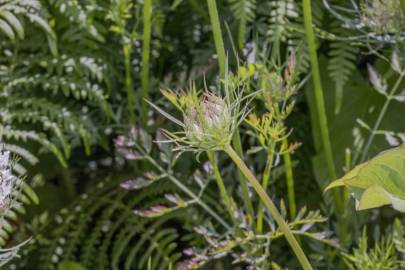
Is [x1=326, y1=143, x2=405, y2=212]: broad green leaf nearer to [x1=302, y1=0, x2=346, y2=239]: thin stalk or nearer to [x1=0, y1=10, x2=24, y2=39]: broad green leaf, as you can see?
[x1=302, y1=0, x2=346, y2=239]: thin stalk

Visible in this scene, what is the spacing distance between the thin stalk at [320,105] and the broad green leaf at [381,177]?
0.89 feet

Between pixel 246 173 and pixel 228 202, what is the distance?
336 millimetres

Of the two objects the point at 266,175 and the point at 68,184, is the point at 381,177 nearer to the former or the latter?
the point at 266,175

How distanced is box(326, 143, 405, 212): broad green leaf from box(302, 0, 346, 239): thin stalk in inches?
10.7

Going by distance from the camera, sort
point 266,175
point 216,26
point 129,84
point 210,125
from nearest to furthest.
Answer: point 210,125, point 216,26, point 266,175, point 129,84

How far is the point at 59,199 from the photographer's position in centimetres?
186

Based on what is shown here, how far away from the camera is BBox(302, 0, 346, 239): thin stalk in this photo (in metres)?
1.19

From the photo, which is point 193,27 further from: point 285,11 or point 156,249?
point 156,249

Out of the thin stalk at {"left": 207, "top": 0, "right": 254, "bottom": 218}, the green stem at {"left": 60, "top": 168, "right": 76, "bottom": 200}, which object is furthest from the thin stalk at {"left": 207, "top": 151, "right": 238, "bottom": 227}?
the green stem at {"left": 60, "top": 168, "right": 76, "bottom": 200}

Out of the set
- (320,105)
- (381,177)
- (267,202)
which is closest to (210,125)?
(267,202)

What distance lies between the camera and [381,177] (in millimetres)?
984

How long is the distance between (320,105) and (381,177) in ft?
1.03

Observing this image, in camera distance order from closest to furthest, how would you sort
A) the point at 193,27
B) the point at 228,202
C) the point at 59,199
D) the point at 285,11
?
the point at 228,202 → the point at 285,11 → the point at 193,27 → the point at 59,199

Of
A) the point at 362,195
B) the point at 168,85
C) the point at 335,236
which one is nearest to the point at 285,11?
the point at 168,85
